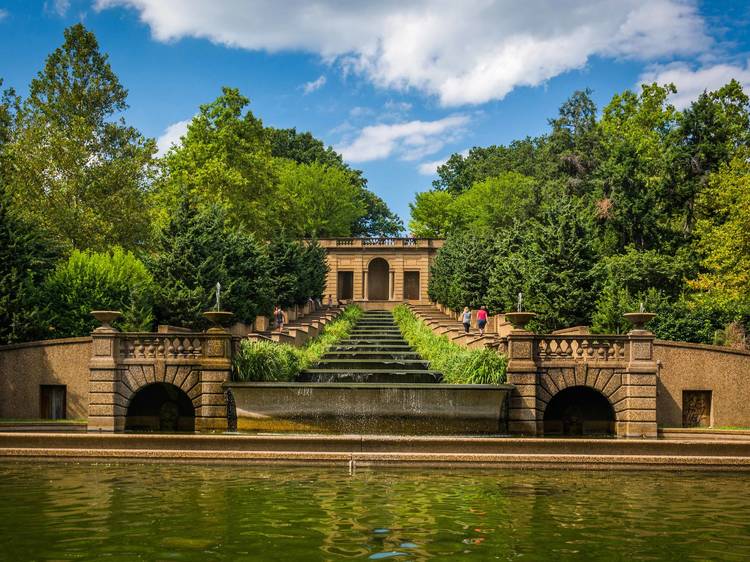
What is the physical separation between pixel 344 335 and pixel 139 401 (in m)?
18.5

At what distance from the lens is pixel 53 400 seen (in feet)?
83.9

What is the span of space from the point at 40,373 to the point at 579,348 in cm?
1705

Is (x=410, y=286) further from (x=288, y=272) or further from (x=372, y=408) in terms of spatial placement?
(x=372, y=408)

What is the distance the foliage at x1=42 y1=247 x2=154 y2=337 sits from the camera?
92.5ft

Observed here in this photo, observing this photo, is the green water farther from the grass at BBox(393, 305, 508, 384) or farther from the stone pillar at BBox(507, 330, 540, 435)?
the grass at BBox(393, 305, 508, 384)

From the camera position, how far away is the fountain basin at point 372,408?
21766mm

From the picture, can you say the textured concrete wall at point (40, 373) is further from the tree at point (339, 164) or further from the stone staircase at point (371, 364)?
the tree at point (339, 164)

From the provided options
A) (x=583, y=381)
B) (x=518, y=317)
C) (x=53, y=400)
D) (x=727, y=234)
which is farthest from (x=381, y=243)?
(x=583, y=381)

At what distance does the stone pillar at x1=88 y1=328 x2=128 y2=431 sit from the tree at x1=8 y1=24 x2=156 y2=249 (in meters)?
17.2

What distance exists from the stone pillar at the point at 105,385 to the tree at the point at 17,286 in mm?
5200

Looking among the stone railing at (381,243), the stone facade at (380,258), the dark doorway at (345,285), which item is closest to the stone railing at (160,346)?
the stone facade at (380,258)

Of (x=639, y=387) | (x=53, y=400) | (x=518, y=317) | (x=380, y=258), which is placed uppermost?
(x=380, y=258)

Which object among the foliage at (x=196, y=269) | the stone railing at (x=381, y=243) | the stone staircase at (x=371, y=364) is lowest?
the stone staircase at (x=371, y=364)

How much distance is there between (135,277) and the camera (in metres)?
31.0
